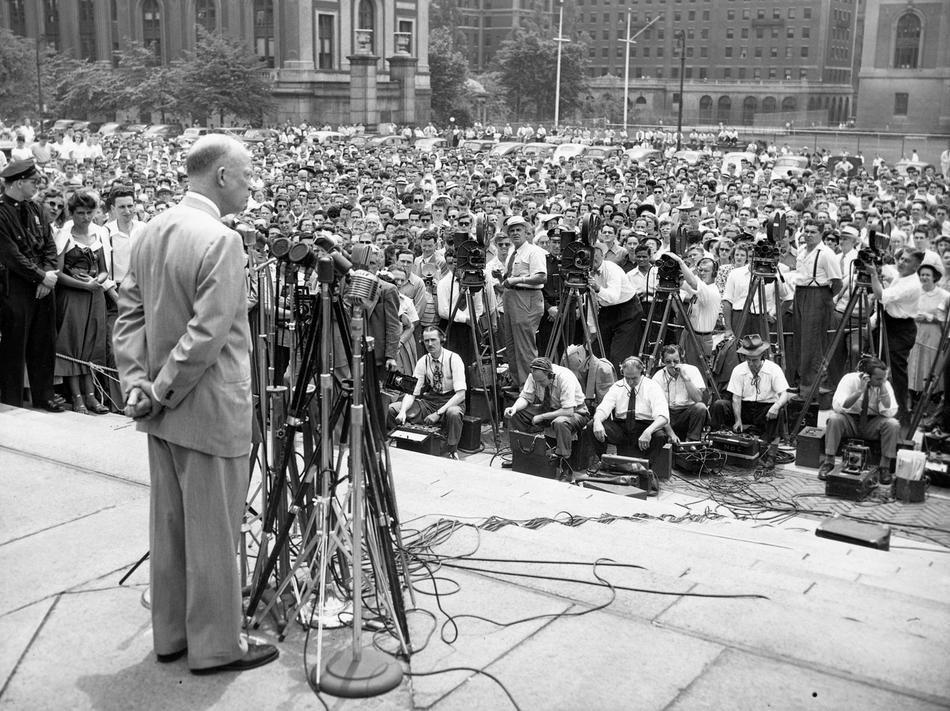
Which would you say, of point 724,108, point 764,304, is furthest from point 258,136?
point 724,108

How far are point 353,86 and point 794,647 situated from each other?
60.2 meters

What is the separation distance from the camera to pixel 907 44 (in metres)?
76.0

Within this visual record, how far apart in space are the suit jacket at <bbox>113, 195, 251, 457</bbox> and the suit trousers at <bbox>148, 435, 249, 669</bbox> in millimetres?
93

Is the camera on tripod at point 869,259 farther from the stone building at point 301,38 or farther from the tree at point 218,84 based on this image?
the stone building at point 301,38

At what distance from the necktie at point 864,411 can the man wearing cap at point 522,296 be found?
3493 mm

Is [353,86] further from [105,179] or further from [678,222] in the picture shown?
[678,222]

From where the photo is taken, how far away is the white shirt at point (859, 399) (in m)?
9.88

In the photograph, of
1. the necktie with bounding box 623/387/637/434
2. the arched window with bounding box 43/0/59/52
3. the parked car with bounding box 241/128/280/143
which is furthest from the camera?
the arched window with bounding box 43/0/59/52

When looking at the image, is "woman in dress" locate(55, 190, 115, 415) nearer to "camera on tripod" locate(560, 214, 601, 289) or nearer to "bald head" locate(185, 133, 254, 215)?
"camera on tripod" locate(560, 214, 601, 289)

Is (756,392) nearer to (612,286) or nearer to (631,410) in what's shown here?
(631,410)

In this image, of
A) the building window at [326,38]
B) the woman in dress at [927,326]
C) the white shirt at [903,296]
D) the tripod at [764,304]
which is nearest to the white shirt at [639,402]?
the tripod at [764,304]

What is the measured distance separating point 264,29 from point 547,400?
66.1m

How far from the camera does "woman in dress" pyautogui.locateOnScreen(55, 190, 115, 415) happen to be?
866 centimetres

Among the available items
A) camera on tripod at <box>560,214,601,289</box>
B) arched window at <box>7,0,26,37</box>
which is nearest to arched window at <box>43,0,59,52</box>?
arched window at <box>7,0,26,37</box>
